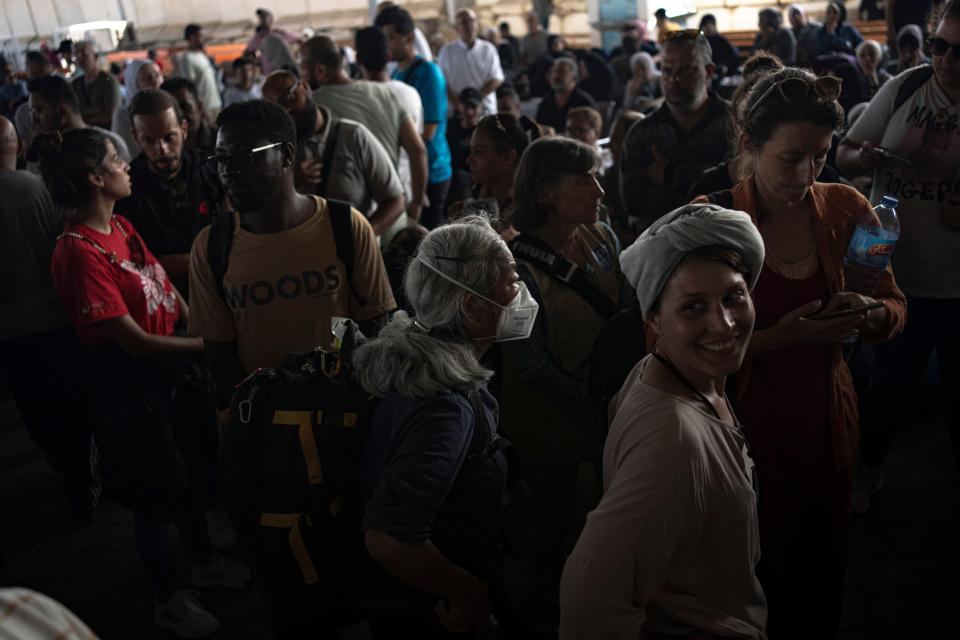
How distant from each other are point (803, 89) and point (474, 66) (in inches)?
266

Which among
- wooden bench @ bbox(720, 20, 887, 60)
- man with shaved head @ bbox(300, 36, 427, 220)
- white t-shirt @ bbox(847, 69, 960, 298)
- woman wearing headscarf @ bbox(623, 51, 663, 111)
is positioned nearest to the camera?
white t-shirt @ bbox(847, 69, 960, 298)

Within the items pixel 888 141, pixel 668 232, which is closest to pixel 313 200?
pixel 668 232

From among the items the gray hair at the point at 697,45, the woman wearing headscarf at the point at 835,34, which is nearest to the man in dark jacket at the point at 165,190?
the gray hair at the point at 697,45

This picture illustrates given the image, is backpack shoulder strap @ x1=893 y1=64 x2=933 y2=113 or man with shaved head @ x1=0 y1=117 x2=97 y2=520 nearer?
backpack shoulder strap @ x1=893 y1=64 x2=933 y2=113

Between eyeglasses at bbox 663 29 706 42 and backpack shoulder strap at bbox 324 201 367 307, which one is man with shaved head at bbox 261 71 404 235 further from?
eyeglasses at bbox 663 29 706 42

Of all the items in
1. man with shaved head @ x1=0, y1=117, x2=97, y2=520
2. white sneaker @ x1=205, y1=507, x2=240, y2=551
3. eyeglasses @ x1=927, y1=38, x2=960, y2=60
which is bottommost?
white sneaker @ x1=205, y1=507, x2=240, y2=551

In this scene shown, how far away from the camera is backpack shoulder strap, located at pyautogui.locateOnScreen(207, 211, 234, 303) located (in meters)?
2.71

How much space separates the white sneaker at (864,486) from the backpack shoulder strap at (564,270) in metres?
1.67

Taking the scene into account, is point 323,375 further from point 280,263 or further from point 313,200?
point 313,200

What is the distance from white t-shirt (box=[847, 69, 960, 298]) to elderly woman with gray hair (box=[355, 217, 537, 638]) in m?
1.90

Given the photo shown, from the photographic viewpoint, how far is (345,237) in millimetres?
2760

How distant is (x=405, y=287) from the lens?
2051 millimetres

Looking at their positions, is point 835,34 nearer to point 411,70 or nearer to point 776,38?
point 776,38

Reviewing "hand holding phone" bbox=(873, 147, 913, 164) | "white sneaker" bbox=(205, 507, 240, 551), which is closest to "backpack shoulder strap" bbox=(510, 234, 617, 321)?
"hand holding phone" bbox=(873, 147, 913, 164)
